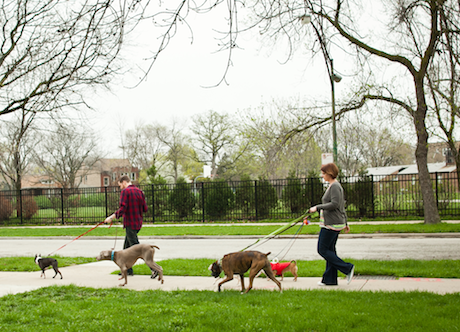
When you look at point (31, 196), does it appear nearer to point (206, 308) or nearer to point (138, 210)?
point (138, 210)

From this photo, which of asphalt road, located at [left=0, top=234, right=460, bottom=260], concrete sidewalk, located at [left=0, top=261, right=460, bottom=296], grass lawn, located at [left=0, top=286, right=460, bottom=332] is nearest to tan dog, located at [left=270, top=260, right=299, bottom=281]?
concrete sidewalk, located at [left=0, top=261, right=460, bottom=296]

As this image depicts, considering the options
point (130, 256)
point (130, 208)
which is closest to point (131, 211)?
point (130, 208)

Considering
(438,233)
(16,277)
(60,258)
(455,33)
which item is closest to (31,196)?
(60,258)

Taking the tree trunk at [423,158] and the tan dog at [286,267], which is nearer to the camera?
the tan dog at [286,267]

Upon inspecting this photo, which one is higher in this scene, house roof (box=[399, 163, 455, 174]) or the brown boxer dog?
house roof (box=[399, 163, 455, 174])

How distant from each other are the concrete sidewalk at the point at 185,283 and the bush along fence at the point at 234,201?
49.4 ft

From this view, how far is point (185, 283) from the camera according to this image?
738cm

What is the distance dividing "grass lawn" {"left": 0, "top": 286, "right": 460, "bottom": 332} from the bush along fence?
55.3ft

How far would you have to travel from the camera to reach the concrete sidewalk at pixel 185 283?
21.2 feet

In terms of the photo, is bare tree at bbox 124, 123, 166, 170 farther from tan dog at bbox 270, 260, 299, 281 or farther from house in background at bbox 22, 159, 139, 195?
tan dog at bbox 270, 260, 299, 281

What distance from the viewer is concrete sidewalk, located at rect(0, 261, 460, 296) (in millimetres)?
6477

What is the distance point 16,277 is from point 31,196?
20.6 metres

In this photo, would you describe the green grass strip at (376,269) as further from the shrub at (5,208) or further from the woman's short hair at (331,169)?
the shrub at (5,208)

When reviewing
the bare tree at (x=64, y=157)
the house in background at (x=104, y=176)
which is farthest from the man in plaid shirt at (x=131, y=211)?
the house in background at (x=104, y=176)
